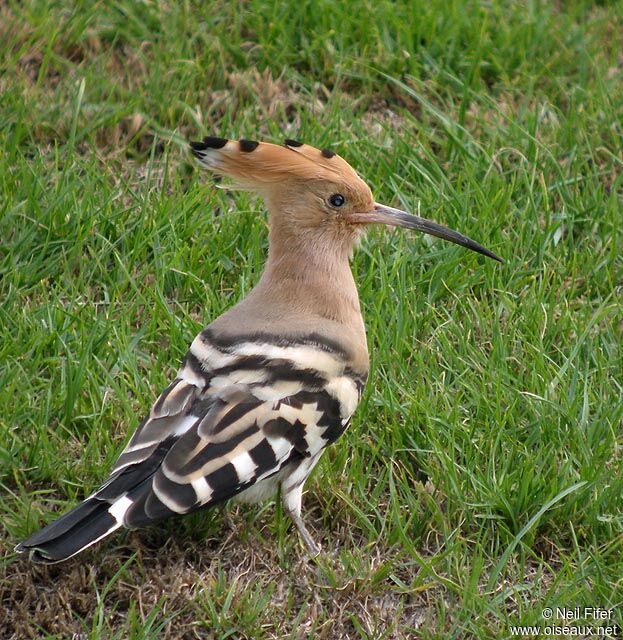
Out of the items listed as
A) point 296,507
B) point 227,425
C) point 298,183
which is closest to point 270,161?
point 298,183

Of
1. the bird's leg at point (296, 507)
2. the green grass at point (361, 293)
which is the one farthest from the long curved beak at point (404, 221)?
the bird's leg at point (296, 507)

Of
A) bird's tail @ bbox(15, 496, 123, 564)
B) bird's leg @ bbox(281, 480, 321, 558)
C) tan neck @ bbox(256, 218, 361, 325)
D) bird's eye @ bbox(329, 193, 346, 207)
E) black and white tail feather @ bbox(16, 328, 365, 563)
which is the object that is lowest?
bird's leg @ bbox(281, 480, 321, 558)

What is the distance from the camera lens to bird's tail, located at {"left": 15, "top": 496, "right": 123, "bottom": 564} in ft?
6.88

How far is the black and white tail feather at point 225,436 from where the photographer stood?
214cm

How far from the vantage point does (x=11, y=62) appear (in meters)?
3.48

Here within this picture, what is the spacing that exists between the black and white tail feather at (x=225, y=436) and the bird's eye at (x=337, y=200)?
13.0 inches

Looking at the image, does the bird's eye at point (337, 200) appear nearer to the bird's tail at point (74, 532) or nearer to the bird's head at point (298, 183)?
the bird's head at point (298, 183)

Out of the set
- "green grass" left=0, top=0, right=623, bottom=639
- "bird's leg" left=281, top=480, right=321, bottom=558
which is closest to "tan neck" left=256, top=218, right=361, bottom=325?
"green grass" left=0, top=0, right=623, bottom=639

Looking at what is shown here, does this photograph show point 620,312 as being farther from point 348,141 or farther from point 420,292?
point 348,141

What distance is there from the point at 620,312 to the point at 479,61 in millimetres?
1059

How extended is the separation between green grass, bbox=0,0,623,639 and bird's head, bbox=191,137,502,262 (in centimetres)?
34

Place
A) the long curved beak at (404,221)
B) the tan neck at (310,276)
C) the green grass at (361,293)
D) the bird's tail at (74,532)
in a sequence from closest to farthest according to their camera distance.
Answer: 1. the bird's tail at (74,532)
2. the green grass at (361,293)
3. the tan neck at (310,276)
4. the long curved beak at (404,221)

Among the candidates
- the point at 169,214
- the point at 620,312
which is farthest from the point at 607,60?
the point at 169,214

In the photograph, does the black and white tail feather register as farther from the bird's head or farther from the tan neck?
the bird's head
